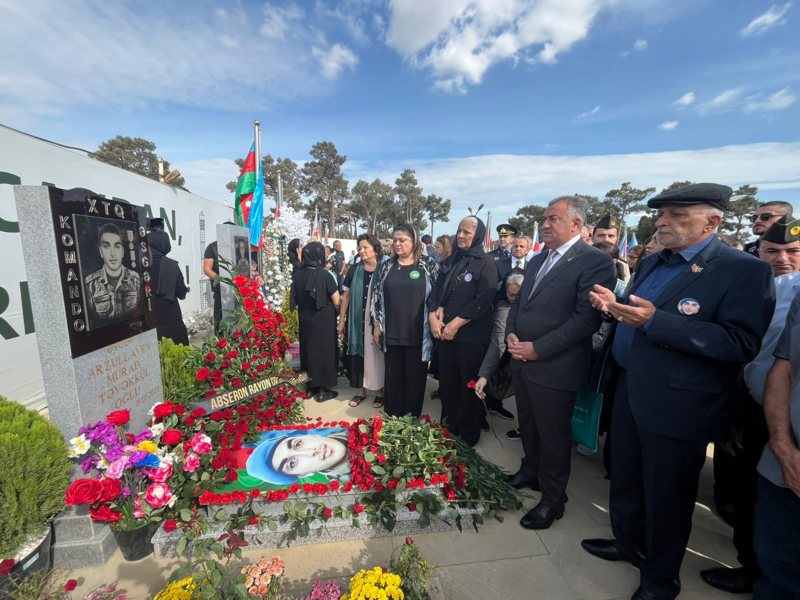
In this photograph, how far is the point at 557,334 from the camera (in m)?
2.12

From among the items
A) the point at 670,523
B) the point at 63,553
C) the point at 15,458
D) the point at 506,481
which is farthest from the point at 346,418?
the point at 670,523

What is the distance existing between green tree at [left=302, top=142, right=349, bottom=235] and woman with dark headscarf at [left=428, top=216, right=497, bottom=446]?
3828 centimetres

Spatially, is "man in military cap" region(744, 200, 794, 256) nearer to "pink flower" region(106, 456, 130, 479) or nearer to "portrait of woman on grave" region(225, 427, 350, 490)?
"portrait of woman on grave" region(225, 427, 350, 490)

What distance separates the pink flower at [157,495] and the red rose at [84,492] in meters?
0.23

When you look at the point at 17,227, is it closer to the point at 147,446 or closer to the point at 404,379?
the point at 147,446

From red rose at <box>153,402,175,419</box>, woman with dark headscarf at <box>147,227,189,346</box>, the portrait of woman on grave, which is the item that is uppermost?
woman with dark headscarf at <box>147,227,189,346</box>

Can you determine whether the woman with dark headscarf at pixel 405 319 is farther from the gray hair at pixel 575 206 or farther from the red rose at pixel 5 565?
the red rose at pixel 5 565

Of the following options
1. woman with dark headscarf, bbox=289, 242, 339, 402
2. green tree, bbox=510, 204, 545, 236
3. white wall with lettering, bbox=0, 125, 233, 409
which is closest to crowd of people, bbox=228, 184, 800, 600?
woman with dark headscarf, bbox=289, 242, 339, 402

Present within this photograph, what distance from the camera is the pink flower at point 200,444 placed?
7.11ft

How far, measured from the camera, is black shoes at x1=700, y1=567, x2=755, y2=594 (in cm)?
192

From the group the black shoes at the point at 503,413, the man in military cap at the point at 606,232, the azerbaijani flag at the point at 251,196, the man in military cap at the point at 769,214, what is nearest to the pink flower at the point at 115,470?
the black shoes at the point at 503,413

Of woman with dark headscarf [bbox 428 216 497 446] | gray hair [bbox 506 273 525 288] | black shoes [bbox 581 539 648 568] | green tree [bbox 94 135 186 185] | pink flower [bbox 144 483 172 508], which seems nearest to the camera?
pink flower [bbox 144 483 172 508]

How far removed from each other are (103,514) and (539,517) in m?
2.55

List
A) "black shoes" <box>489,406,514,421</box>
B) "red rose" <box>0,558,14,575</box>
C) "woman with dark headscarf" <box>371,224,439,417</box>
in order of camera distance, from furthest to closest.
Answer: "black shoes" <box>489,406,514,421</box> < "woman with dark headscarf" <box>371,224,439,417</box> < "red rose" <box>0,558,14,575</box>
